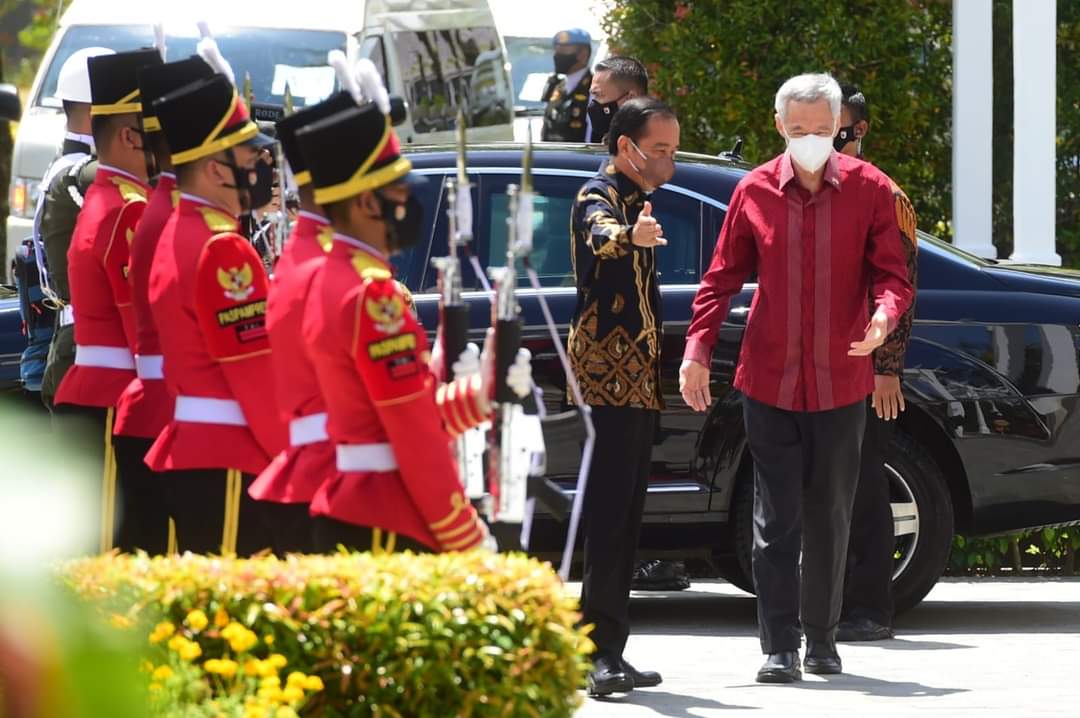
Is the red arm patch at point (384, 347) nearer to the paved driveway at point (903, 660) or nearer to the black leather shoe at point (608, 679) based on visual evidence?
the paved driveway at point (903, 660)

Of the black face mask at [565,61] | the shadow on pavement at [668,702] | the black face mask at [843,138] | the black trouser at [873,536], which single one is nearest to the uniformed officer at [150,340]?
the shadow on pavement at [668,702]

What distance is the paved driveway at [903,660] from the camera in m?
5.64

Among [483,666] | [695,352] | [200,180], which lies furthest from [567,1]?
[483,666]

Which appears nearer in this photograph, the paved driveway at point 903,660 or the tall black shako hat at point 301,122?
the tall black shako hat at point 301,122

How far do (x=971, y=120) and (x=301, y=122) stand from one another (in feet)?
29.4

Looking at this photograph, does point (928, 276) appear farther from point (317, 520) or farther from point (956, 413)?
point (317, 520)

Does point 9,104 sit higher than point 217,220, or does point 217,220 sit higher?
point 9,104

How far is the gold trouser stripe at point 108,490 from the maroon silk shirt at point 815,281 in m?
1.84

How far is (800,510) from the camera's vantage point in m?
6.09

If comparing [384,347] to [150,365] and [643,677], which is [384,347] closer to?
[150,365]

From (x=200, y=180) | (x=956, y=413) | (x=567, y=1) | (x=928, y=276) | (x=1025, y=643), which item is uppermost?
(x=567, y=1)

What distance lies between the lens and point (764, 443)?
238 inches

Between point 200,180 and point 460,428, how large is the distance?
0.98 meters

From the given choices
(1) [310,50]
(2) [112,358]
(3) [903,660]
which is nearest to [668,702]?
(3) [903,660]
